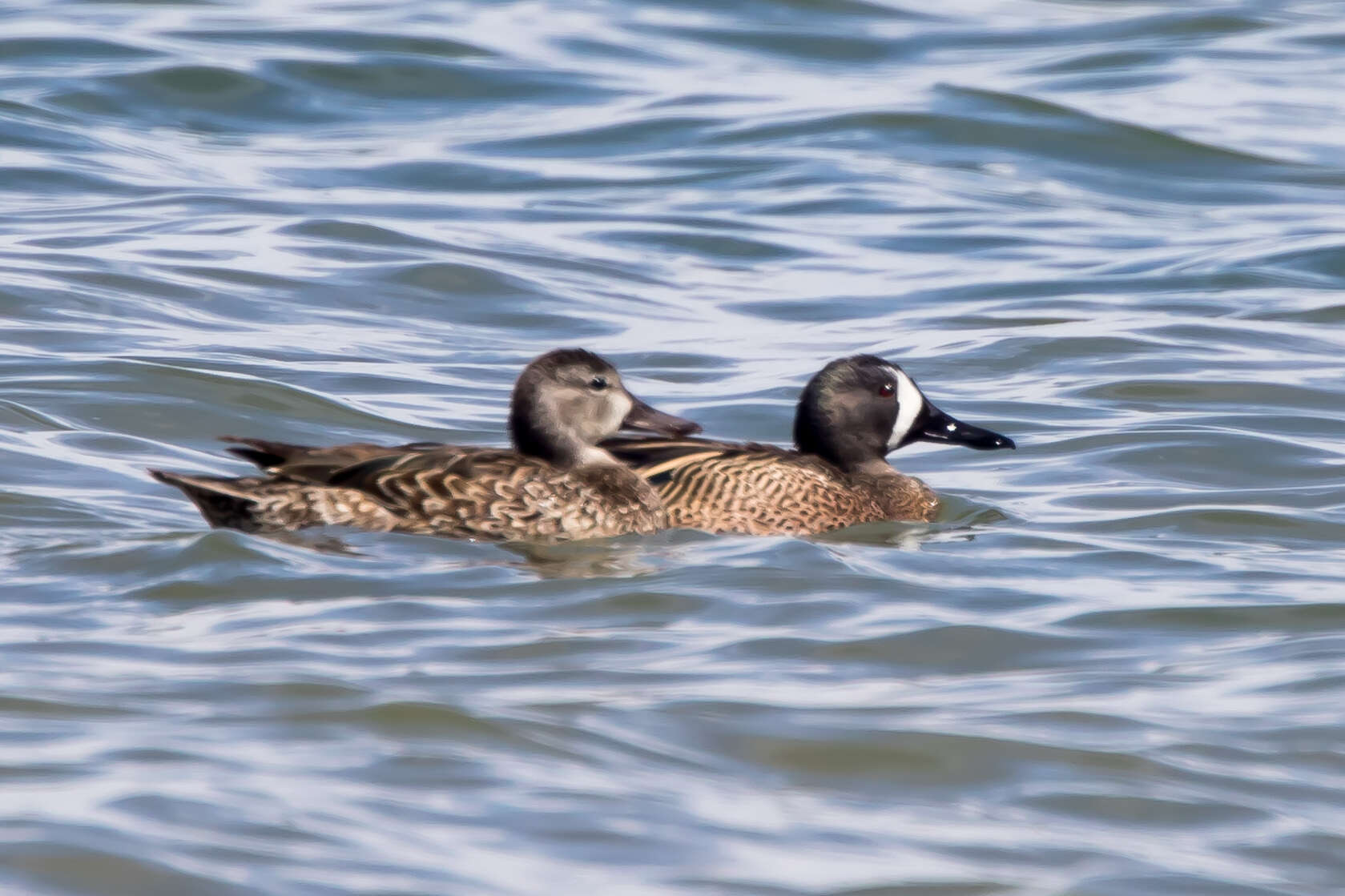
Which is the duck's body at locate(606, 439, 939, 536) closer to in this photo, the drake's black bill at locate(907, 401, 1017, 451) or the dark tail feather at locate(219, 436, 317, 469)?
the drake's black bill at locate(907, 401, 1017, 451)

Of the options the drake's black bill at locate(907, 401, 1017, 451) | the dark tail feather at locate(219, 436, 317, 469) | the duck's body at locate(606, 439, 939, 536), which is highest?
the dark tail feather at locate(219, 436, 317, 469)

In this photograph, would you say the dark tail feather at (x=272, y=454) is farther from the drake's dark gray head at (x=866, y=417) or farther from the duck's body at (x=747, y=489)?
the drake's dark gray head at (x=866, y=417)

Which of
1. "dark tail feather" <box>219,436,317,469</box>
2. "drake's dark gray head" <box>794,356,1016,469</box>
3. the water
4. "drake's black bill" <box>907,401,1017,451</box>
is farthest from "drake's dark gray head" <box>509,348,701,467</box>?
"drake's black bill" <box>907,401,1017,451</box>

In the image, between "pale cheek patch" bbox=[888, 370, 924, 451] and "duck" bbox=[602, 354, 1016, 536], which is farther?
"pale cheek patch" bbox=[888, 370, 924, 451]

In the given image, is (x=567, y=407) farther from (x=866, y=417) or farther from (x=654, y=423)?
(x=866, y=417)

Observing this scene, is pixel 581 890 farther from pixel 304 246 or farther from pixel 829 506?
pixel 304 246

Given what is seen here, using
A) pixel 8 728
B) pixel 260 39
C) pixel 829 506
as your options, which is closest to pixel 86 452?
pixel 829 506

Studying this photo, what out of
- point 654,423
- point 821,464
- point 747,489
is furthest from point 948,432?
point 654,423

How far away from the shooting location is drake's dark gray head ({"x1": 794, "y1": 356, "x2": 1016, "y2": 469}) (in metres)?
9.11

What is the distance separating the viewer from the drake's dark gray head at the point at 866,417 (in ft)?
29.9

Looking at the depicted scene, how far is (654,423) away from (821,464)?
0.72m

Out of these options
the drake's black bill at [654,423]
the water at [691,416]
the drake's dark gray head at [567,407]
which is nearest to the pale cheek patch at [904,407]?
the water at [691,416]

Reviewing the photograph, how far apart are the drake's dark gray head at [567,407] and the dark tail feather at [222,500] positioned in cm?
106

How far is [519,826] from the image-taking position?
4996 mm
